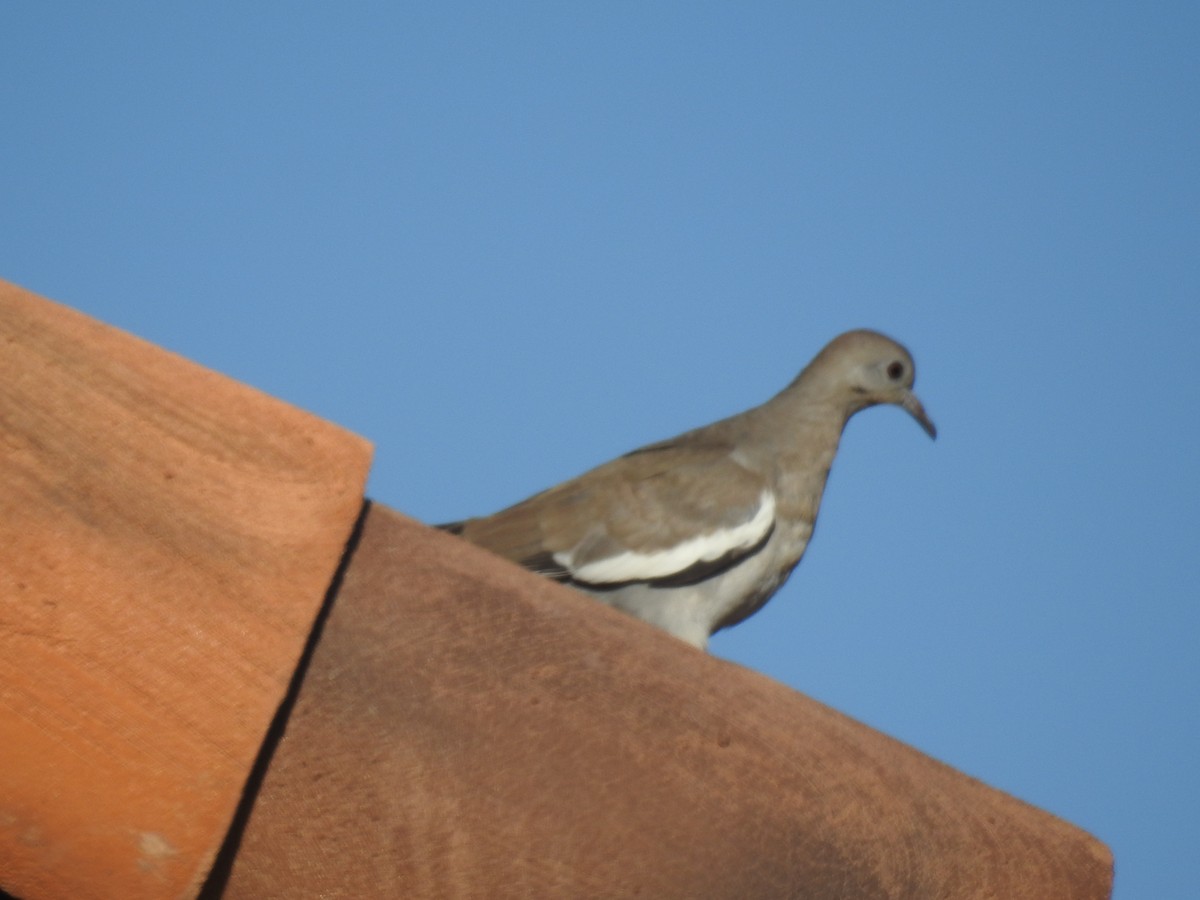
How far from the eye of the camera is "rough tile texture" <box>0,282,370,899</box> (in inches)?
54.3

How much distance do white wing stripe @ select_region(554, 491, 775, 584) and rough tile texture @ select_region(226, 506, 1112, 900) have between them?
2324 millimetres

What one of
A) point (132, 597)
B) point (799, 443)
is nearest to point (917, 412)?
point (799, 443)

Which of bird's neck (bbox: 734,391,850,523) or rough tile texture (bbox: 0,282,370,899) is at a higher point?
bird's neck (bbox: 734,391,850,523)

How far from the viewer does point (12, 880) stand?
1.40m

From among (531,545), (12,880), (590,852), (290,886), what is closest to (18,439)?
(12,880)

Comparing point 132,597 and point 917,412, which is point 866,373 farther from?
point 132,597

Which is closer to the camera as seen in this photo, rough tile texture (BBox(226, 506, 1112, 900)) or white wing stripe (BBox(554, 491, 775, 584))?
rough tile texture (BBox(226, 506, 1112, 900))

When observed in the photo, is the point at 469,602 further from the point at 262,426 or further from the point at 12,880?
the point at 12,880

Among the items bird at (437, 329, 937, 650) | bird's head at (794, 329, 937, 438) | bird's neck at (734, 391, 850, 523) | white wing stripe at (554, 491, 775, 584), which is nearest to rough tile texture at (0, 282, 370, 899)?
bird at (437, 329, 937, 650)

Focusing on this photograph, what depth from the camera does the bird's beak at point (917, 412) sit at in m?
→ 5.53

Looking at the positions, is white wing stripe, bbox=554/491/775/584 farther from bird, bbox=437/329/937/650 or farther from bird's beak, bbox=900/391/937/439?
bird's beak, bbox=900/391/937/439

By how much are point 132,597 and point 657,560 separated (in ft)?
10.2

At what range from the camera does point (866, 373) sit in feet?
17.9

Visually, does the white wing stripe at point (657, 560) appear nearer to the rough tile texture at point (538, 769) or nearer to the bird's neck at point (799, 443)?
the bird's neck at point (799, 443)
